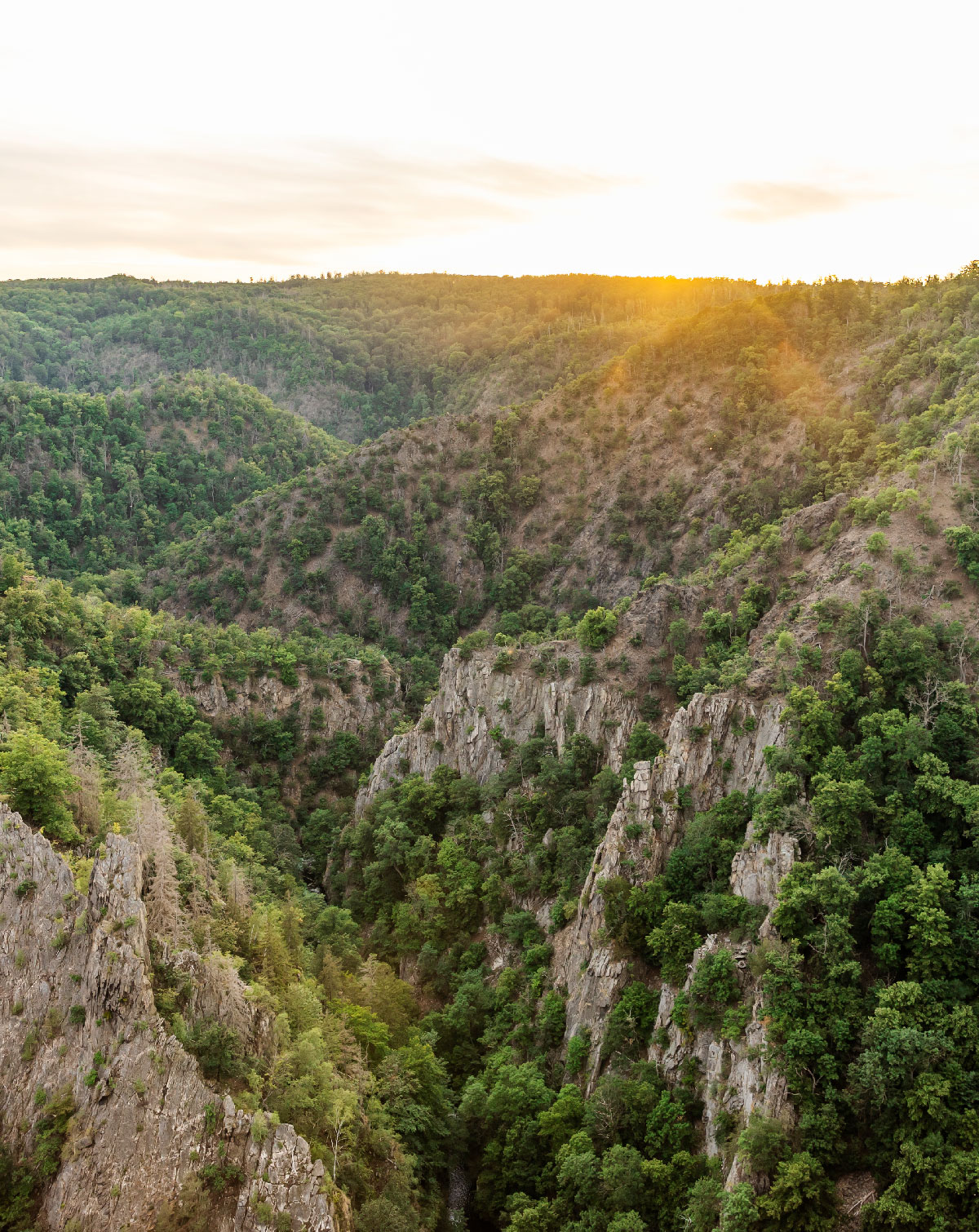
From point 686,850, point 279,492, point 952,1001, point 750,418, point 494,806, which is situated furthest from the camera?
point 279,492

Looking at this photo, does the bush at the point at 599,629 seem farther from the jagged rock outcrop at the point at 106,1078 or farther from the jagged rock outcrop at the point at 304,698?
the jagged rock outcrop at the point at 106,1078

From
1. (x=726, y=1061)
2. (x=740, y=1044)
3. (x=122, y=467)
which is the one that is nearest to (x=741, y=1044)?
(x=740, y=1044)

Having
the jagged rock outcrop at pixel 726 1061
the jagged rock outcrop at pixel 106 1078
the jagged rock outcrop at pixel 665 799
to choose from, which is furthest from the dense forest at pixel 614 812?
the jagged rock outcrop at pixel 106 1078

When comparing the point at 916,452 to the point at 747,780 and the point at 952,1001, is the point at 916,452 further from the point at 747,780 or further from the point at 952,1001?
the point at 952,1001

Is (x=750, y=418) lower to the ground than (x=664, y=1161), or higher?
higher

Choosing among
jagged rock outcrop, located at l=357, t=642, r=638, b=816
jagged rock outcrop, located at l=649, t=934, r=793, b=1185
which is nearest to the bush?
jagged rock outcrop, located at l=357, t=642, r=638, b=816

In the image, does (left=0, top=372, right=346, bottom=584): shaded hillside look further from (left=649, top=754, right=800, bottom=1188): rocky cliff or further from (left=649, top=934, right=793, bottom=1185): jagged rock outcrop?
(left=649, top=934, right=793, bottom=1185): jagged rock outcrop

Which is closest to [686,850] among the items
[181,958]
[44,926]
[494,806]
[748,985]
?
[748,985]
